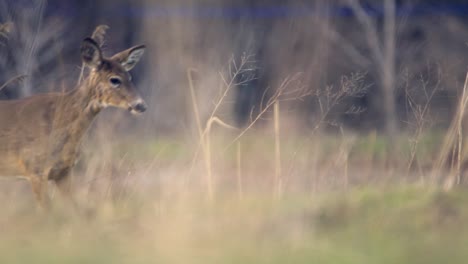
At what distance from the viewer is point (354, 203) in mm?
8266

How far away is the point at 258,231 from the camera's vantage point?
7.13 meters

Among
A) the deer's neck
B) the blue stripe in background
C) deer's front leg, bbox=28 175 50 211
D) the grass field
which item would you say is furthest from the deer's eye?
the blue stripe in background

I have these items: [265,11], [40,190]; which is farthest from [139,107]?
[265,11]

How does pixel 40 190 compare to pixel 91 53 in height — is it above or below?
below

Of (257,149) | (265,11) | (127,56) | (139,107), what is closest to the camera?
→ (139,107)

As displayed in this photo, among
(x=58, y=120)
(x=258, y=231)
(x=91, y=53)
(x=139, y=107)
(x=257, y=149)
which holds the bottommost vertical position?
(x=258, y=231)

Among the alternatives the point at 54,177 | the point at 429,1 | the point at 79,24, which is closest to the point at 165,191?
the point at 54,177

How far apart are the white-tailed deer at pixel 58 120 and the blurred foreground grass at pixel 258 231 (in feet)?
3.00

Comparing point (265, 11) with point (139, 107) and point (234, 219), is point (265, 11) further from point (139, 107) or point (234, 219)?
point (234, 219)

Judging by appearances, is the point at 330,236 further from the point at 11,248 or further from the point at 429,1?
the point at 429,1

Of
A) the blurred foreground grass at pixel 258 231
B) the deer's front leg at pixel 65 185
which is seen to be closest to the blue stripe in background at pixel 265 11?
the deer's front leg at pixel 65 185

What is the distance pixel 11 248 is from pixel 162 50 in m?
13.2

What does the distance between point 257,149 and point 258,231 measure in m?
4.72

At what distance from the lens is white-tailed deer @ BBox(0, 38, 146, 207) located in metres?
9.20
